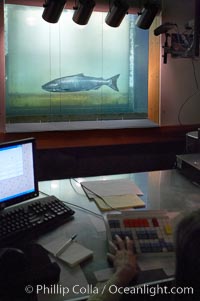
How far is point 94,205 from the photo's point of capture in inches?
65.3

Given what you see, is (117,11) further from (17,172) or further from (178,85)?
(17,172)

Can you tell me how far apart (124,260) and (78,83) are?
249cm

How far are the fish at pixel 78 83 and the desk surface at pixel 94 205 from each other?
4.91 ft

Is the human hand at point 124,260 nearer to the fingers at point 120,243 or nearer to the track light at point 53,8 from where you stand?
the fingers at point 120,243

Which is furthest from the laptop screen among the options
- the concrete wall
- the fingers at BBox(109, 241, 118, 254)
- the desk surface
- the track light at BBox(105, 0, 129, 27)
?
Result: the concrete wall

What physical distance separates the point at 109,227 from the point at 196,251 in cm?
64

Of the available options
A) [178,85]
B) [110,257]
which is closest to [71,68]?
[178,85]

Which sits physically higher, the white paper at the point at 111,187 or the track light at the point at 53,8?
the track light at the point at 53,8

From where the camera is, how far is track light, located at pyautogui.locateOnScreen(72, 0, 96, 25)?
7.68 feet

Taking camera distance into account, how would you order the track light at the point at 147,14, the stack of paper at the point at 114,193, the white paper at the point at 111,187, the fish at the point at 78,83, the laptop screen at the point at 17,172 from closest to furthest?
the laptop screen at the point at 17,172, the stack of paper at the point at 114,193, the white paper at the point at 111,187, the track light at the point at 147,14, the fish at the point at 78,83

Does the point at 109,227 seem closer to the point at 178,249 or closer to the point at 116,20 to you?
the point at 178,249

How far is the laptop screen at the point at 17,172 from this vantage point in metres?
1.45

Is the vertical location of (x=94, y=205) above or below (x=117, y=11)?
below

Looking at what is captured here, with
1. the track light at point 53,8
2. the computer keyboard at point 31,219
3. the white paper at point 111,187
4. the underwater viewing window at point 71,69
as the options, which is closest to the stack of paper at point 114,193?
the white paper at point 111,187
